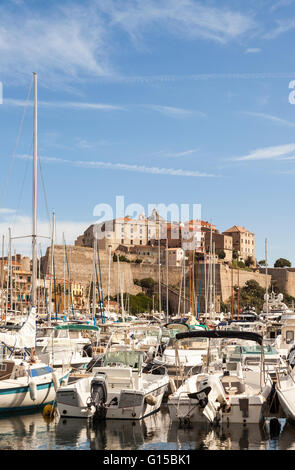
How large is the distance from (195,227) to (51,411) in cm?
11108

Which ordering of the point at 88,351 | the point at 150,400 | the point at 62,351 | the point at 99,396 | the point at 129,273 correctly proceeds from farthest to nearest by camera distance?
the point at 129,273
the point at 88,351
the point at 62,351
the point at 150,400
the point at 99,396

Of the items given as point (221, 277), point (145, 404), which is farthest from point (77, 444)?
point (221, 277)

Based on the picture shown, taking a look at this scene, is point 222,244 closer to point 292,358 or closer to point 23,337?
point 292,358

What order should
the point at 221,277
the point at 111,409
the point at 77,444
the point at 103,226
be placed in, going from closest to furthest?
the point at 77,444 → the point at 111,409 → the point at 221,277 → the point at 103,226

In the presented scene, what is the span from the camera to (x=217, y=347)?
23.6 meters

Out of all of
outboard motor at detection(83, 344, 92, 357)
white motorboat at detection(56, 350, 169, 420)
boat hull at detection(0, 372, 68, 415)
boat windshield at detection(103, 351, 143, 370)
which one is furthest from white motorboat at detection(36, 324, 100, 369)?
white motorboat at detection(56, 350, 169, 420)

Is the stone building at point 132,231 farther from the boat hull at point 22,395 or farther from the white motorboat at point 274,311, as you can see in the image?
the boat hull at point 22,395

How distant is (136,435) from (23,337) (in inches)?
206

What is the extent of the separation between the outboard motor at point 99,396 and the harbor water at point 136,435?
0.25m

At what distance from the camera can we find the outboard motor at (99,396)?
1598 centimetres

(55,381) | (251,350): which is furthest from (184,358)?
(55,381)

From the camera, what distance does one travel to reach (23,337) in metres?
19.0

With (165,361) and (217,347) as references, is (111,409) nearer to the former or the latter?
(165,361)

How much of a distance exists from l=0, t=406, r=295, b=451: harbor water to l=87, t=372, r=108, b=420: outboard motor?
25cm
